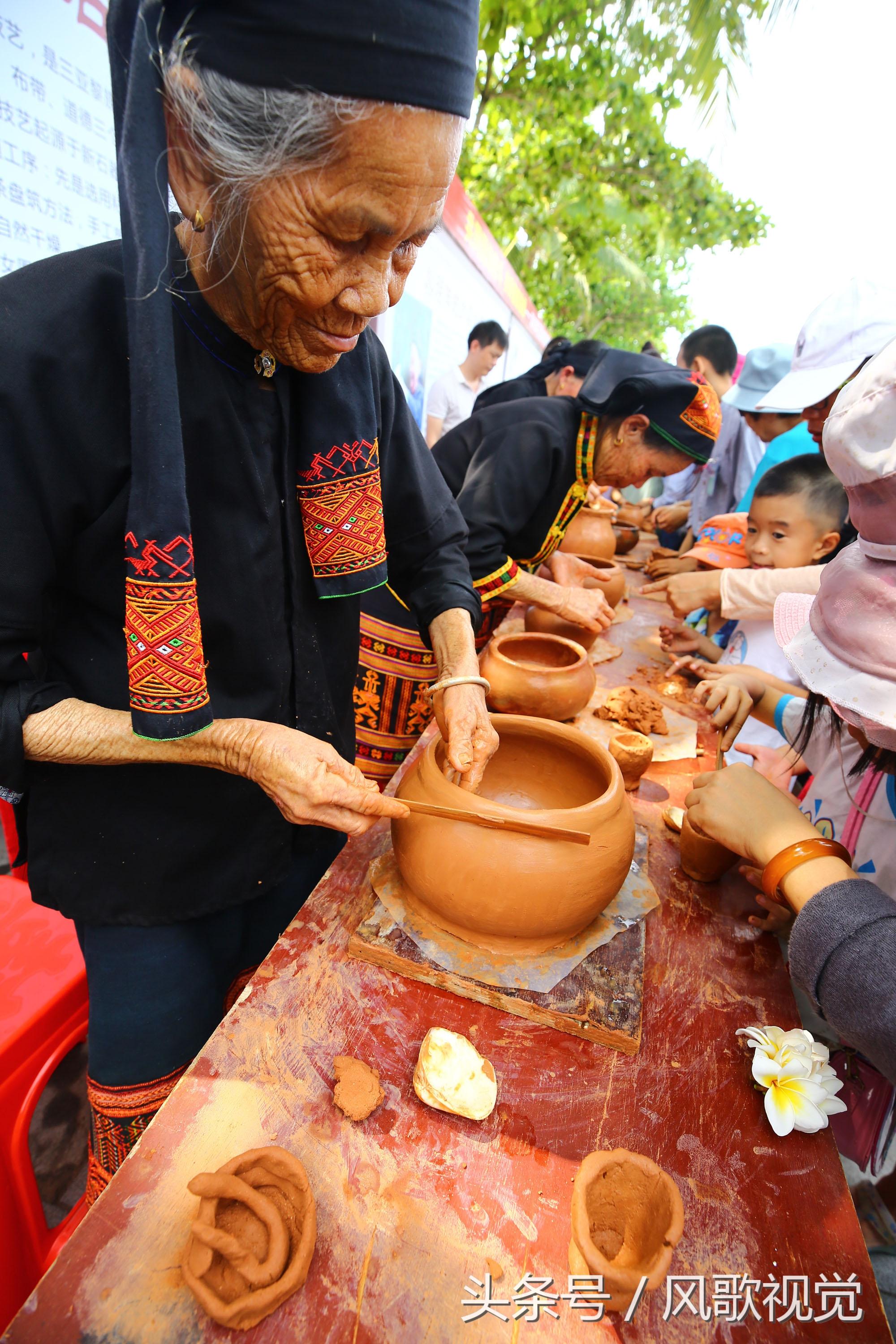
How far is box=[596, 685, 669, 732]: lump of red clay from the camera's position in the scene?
2334mm

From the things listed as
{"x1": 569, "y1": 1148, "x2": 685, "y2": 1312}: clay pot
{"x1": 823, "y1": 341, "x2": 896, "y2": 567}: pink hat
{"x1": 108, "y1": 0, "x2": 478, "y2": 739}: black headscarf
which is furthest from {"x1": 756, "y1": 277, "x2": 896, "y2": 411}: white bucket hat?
{"x1": 569, "y1": 1148, "x2": 685, "y2": 1312}: clay pot

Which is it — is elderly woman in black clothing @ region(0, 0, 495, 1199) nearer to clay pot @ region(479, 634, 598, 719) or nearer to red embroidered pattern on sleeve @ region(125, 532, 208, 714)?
red embroidered pattern on sleeve @ region(125, 532, 208, 714)

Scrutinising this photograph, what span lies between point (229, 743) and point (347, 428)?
2.14 ft

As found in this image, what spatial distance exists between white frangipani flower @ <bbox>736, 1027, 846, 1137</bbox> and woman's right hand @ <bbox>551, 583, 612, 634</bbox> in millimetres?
1641

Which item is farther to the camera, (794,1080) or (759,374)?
(759,374)

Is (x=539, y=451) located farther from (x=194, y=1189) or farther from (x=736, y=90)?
(x=736, y=90)

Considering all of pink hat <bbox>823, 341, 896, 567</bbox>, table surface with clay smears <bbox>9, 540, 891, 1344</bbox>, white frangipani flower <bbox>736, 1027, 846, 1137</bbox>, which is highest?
pink hat <bbox>823, 341, 896, 567</bbox>

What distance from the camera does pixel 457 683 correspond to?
1614 millimetres

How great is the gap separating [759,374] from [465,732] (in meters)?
4.26

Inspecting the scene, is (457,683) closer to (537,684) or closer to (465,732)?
(465,732)

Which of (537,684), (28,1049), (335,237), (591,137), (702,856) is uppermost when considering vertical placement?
(591,137)

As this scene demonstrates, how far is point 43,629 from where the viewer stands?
115cm

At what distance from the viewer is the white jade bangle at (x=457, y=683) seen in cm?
160

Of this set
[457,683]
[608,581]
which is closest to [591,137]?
[608,581]
